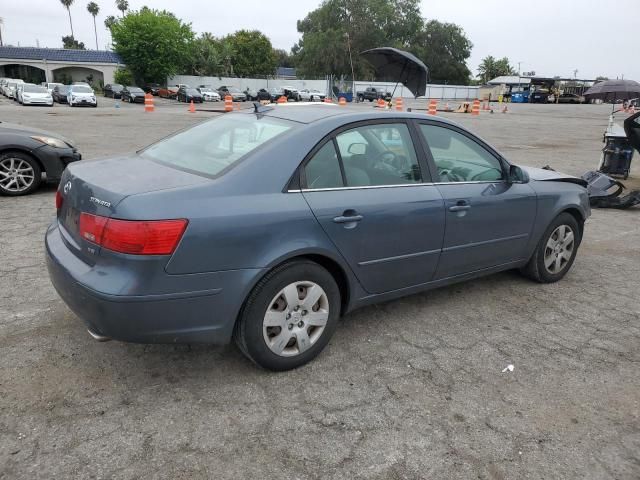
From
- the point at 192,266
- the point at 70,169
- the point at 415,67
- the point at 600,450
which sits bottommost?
the point at 600,450

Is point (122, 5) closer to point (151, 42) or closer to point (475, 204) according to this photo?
point (151, 42)

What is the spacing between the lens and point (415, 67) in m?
14.5

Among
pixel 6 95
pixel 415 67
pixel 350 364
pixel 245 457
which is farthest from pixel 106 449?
pixel 6 95

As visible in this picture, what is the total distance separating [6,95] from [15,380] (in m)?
46.7

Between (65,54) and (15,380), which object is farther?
(65,54)

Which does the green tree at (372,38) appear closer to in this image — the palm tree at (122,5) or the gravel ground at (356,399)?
the palm tree at (122,5)

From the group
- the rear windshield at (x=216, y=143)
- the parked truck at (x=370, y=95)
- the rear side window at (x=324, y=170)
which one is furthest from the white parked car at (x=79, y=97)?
the rear side window at (x=324, y=170)

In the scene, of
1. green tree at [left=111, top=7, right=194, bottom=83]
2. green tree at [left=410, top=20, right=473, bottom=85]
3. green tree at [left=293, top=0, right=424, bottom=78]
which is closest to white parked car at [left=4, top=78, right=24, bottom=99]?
green tree at [left=111, top=7, right=194, bottom=83]

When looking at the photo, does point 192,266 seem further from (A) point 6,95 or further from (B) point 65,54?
(B) point 65,54

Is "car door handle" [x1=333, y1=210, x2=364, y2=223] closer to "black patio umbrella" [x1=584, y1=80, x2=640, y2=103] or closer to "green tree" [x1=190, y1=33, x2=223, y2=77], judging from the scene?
"black patio umbrella" [x1=584, y1=80, x2=640, y2=103]

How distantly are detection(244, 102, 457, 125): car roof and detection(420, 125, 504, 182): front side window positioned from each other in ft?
0.49

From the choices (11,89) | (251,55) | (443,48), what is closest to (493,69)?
(443,48)

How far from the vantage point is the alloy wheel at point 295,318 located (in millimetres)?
2889

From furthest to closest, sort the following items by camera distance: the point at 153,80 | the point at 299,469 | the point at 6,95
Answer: the point at 153,80 → the point at 6,95 → the point at 299,469
